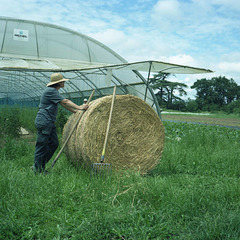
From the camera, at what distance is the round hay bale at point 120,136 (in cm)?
452

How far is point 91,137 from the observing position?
452 centimetres

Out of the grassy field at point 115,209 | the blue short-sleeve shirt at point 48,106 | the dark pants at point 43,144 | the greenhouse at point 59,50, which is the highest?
the greenhouse at point 59,50

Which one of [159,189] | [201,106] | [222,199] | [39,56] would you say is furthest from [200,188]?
[201,106]

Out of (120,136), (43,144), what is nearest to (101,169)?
(120,136)

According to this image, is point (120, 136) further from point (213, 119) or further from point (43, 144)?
point (213, 119)

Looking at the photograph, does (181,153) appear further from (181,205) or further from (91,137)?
(181,205)

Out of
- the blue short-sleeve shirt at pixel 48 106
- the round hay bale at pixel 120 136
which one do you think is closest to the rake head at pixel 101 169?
the round hay bale at pixel 120 136

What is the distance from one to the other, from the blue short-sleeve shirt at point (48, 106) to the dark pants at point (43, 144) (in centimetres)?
10

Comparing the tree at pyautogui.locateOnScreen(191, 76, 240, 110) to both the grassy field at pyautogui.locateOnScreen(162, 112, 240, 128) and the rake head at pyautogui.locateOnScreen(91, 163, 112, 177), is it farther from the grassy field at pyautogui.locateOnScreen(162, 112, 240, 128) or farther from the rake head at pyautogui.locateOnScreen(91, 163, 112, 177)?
the rake head at pyautogui.locateOnScreen(91, 163, 112, 177)

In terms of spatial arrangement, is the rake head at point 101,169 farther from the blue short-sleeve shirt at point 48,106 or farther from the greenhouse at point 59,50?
the greenhouse at point 59,50

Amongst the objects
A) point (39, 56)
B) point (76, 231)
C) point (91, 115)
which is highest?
point (39, 56)

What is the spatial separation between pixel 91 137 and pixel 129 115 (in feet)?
2.95

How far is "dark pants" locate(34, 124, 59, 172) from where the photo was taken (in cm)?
460

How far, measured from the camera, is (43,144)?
463cm
